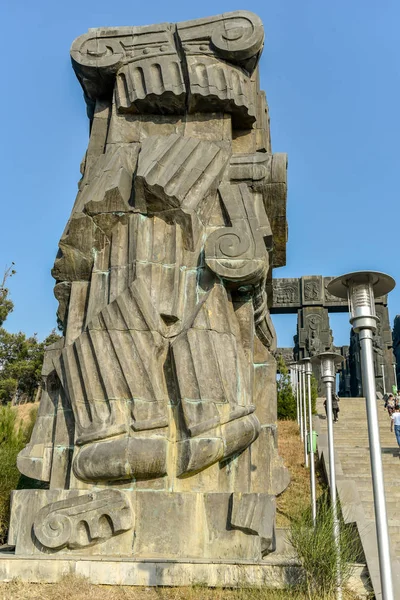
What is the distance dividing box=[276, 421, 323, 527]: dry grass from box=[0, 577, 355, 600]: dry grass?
259cm

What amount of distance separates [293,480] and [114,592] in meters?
7.41

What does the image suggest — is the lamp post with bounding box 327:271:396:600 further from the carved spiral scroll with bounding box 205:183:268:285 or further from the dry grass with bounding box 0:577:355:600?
the carved spiral scroll with bounding box 205:183:268:285

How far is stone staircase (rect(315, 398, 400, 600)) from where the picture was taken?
6.66 meters

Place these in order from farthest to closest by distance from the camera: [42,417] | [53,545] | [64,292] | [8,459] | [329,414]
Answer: [8,459] → [329,414] → [64,292] → [42,417] → [53,545]

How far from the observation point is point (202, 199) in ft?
22.5

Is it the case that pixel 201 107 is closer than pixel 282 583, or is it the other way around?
pixel 282 583

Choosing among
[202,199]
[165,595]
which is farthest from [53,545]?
[202,199]

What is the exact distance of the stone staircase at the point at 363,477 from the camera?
666 centimetres

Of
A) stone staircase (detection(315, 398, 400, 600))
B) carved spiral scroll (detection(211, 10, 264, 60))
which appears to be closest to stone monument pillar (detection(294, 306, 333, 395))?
stone staircase (detection(315, 398, 400, 600))

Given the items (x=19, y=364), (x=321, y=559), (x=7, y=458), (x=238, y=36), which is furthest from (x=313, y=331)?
(x=321, y=559)

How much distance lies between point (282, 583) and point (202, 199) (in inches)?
156

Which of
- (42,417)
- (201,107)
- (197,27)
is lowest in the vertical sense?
(42,417)

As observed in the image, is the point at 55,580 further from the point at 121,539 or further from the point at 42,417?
the point at 42,417

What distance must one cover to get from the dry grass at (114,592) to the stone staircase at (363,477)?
47.0 inches
